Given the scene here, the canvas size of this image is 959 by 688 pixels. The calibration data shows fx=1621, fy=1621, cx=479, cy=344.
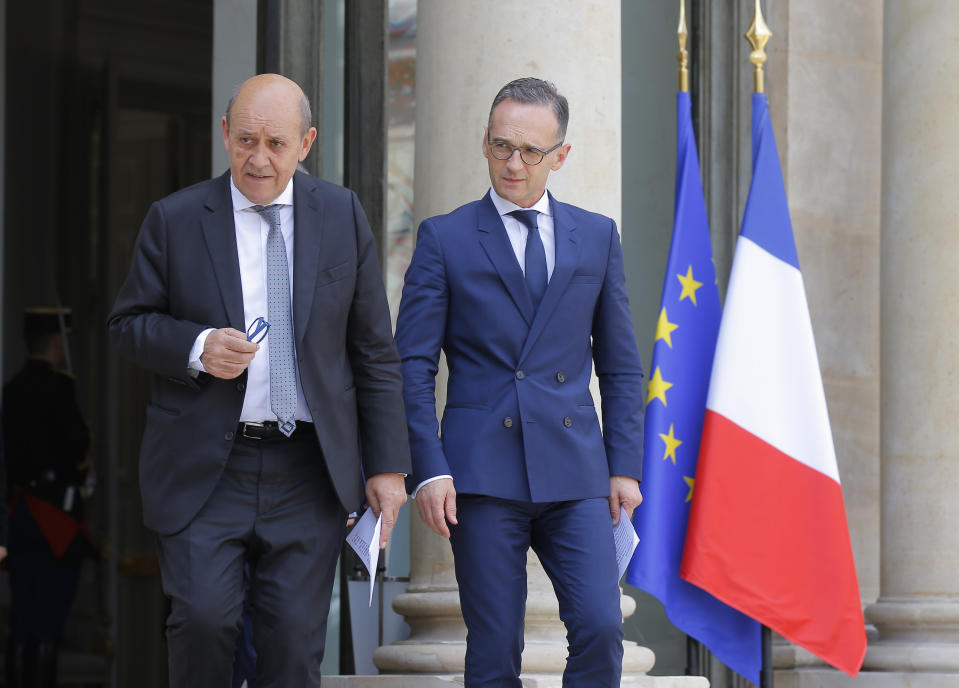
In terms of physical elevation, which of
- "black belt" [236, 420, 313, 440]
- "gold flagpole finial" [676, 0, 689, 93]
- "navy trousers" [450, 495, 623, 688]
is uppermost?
"gold flagpole finial" [676, 0, 689, 93]

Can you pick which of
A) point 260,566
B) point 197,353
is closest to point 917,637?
point 260,566

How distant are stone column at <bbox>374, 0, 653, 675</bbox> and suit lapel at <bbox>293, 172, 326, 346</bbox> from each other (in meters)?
1.70

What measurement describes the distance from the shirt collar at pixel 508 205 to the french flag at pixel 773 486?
178 centimetres

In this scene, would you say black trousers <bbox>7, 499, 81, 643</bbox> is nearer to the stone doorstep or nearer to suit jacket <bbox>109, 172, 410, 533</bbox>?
the stone doorstep

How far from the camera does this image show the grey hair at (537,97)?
4262 millimetres

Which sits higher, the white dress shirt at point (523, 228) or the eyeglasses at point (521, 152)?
the eyeglasses at point (521, 152)

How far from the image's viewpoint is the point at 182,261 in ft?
12.8

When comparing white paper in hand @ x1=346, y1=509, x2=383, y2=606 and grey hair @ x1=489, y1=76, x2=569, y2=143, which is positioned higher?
grey hair @ x1=489, y1=76, x2=569, y2=143

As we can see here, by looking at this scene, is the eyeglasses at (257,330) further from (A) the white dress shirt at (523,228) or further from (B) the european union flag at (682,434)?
(B) the european union flag at (682,434)

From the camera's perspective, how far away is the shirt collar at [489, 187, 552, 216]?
4.36 m

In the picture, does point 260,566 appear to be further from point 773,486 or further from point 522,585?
point 773,486

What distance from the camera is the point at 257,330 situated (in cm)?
386

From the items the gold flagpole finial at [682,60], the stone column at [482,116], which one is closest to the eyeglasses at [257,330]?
the stone column at [482,116]

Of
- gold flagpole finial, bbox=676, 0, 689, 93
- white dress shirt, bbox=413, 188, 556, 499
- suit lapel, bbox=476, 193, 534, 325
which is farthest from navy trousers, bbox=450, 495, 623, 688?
gold flagpole finial, bbox=676, 0, 689, 93
